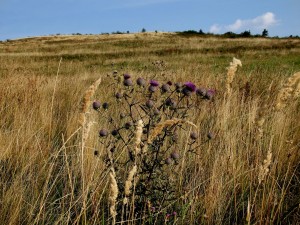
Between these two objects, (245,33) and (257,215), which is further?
(245,33)

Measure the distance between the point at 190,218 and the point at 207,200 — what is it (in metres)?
0.16

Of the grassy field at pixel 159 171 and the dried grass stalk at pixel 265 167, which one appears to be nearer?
the dried grass stalk at pixel 265 167

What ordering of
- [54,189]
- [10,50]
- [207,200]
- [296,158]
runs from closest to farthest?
1. [207,200]
2. [54,189]
3. [296,158]
4. [10,50]

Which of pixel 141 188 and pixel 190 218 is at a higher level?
pixel 141 188

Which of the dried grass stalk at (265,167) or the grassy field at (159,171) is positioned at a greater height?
the dried grass stalk at (265,167)

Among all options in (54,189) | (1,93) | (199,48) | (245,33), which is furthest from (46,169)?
(245,33)

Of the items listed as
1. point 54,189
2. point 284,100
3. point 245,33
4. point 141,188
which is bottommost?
point 54,189

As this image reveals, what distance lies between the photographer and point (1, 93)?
17.7ft

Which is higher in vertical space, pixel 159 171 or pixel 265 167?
pixel 265 167

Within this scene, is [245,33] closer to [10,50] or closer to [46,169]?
[10,50]

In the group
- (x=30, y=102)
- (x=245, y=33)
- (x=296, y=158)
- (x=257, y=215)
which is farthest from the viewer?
(x=245, y=33)

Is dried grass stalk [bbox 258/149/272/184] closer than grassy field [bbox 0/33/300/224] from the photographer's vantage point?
Yes

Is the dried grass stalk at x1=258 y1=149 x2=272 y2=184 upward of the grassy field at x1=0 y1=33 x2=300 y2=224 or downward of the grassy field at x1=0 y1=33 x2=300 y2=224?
upward

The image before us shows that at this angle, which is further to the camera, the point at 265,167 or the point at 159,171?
the point at 159,171
